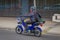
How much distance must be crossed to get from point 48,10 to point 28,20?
10.9 m

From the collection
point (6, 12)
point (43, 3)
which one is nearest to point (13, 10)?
point (6, 12)

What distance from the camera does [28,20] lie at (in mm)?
12320

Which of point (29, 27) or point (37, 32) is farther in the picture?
point (29, 27)

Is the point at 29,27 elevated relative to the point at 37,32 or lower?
elevated

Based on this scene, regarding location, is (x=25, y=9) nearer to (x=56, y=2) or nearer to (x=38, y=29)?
(x=56, y=2)

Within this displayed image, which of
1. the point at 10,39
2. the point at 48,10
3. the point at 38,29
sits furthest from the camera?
the point at 48,10

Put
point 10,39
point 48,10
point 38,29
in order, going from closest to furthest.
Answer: point 10,39 → point 38,29 → point 48,10

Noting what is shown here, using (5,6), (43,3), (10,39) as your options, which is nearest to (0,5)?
(5,6)

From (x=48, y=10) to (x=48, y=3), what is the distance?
0.77 metres

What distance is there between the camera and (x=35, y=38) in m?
11.2

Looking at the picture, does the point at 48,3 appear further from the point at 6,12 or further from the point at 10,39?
the point at 10,39

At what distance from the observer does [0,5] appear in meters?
24.5

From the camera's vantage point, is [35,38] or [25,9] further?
[25,9]

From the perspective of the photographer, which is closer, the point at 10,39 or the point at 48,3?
the point at 10,39
